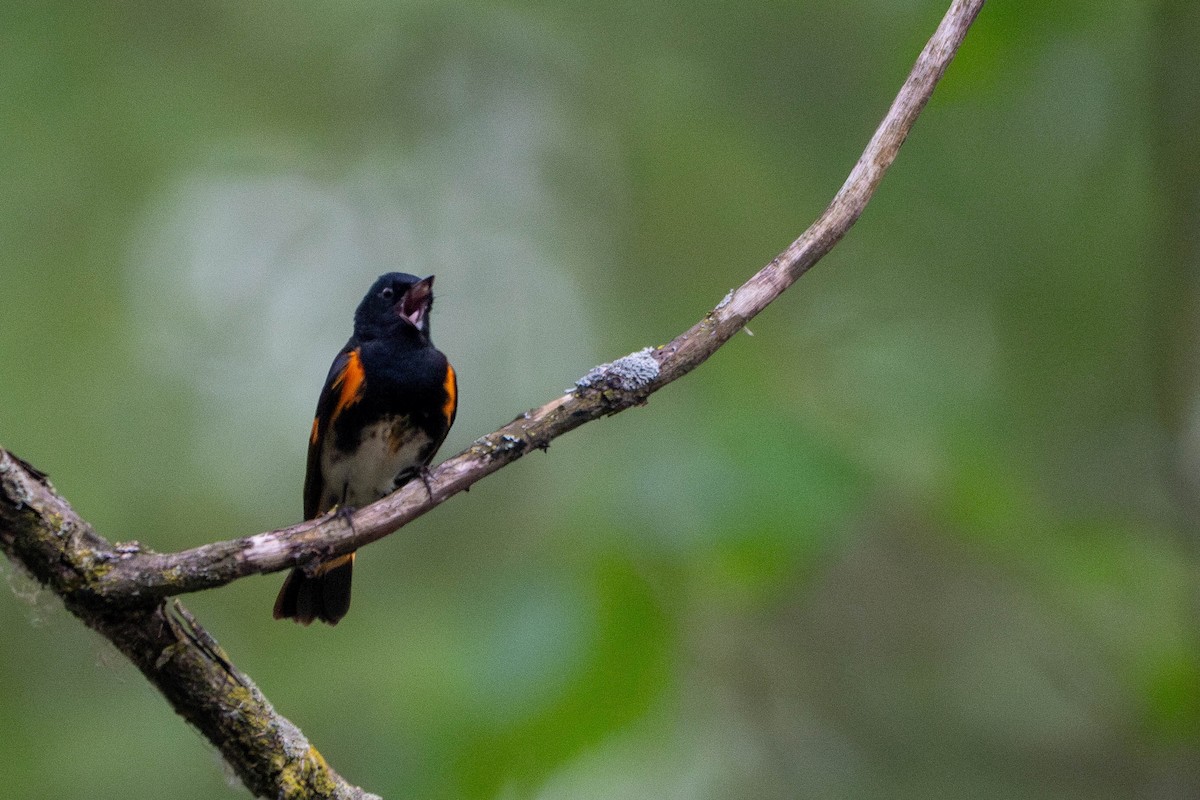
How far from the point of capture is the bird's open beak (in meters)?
3.83

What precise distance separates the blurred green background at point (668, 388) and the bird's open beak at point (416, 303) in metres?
0.78

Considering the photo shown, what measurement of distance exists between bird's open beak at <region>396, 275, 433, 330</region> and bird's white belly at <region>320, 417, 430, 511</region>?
0.41 m

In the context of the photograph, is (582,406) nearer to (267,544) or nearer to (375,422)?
(267,544)

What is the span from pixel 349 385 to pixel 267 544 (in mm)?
1632

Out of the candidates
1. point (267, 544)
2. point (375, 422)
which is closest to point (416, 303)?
point (375, 422)

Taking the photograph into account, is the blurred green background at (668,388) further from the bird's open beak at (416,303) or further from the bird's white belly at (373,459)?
the bird's open beak at (416,303)

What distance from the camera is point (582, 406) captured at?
7.49ft

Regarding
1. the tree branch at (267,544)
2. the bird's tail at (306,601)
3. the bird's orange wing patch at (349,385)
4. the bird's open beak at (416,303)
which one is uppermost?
the bird's open beak at (416,303)

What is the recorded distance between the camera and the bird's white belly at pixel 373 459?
358 cm

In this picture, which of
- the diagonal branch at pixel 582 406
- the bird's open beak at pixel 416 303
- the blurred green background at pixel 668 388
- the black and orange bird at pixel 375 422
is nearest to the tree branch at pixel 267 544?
the diagonal branch at pixel 582 406

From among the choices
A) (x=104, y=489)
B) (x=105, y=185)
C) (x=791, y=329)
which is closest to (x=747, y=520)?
(x=791, y=329)

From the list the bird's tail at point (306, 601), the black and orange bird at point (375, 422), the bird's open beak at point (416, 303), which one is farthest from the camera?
the bird's open beak at point (416, 303)

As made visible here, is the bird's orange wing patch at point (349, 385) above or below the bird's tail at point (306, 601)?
above

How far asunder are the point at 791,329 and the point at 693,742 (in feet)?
5.01
